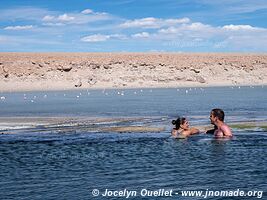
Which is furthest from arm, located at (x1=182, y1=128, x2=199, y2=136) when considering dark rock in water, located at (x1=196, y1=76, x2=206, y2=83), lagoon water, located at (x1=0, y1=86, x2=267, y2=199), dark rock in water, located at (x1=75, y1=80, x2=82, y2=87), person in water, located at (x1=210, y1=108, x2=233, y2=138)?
dark rock in water, located at (x1=196, y1=76, x2=206, y2=83)

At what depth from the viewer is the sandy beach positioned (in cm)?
7362

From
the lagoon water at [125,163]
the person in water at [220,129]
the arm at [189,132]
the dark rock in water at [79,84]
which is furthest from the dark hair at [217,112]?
the dark rock in water at [79,84]

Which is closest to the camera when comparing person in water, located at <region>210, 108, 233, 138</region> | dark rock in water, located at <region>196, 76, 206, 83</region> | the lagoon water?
the lagoon water

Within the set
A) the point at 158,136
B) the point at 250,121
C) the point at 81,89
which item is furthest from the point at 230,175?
the point at 81,89

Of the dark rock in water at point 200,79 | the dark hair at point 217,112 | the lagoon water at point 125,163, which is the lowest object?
the lagoon water at point 125,163

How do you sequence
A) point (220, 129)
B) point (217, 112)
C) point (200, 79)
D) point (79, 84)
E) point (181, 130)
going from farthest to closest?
point (200, 79) < point (79, 84) < point (181, 130) < point (220, 129) < point (217, 112)

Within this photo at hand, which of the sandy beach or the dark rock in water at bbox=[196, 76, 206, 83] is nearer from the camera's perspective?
the sandy beach

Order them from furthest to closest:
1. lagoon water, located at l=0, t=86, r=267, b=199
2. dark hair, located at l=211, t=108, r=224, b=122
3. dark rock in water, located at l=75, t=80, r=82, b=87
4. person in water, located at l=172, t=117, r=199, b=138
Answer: dark rock in water, located at l=75, t=80, r=82, b=87
person in water, located at l=172, t=117, r=199, b=138
dark hair, located at l=211, t=108, r=224, b=122
lagoon water, located at l=0, t=86, r=267, b=199

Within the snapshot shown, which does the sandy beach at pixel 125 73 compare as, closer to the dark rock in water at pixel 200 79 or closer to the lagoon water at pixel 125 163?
the dark rock in water at pixel 200 79

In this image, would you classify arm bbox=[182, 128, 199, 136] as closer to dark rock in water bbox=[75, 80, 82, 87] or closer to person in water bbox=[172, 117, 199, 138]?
person in water bbox=[172, 117, 199, 138]

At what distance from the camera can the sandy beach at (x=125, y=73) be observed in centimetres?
7362

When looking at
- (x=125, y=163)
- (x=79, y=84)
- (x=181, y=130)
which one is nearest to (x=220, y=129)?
(x=181, y=130)

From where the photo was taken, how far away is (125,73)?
265 ft

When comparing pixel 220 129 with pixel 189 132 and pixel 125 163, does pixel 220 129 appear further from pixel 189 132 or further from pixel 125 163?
pixel 125 163
